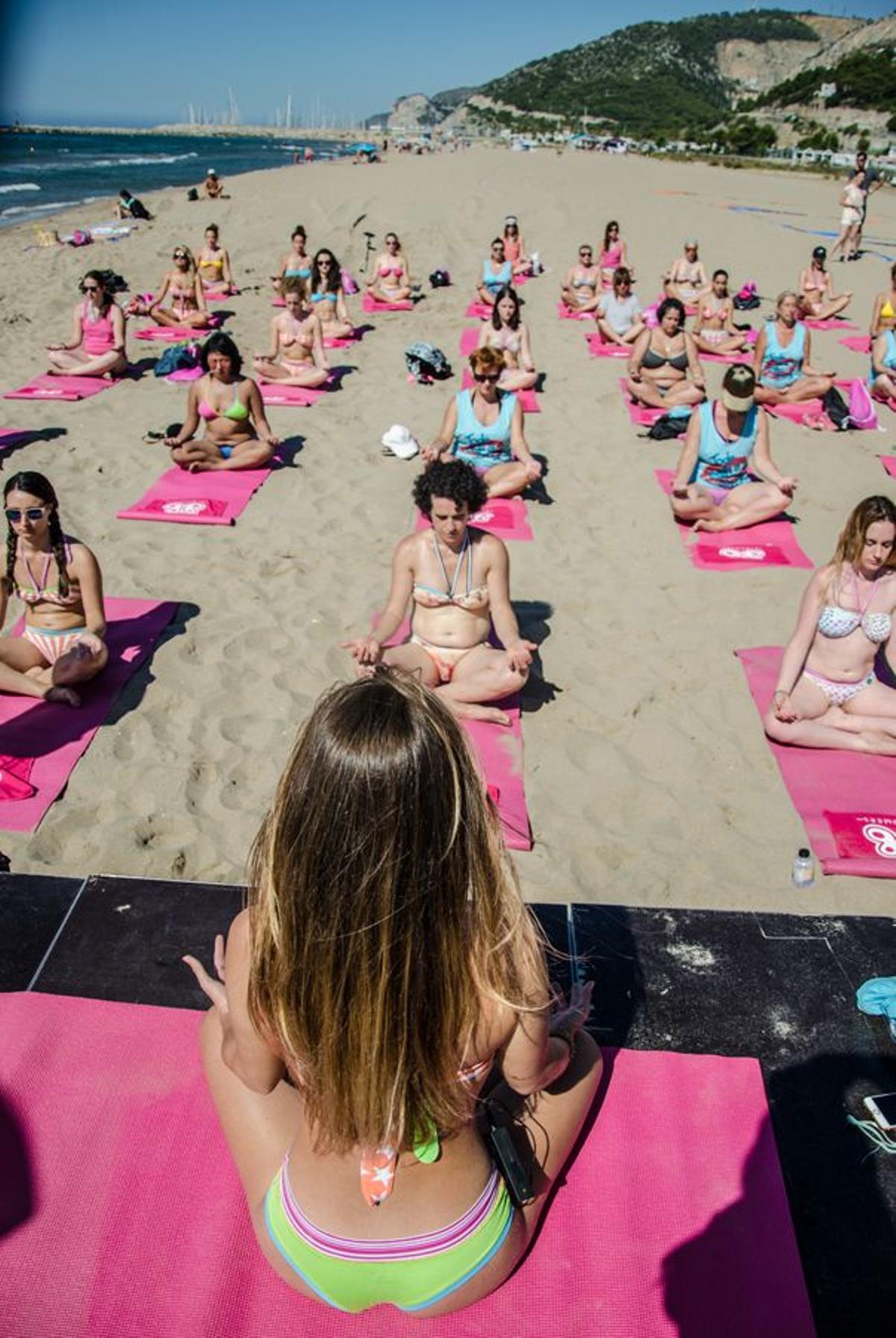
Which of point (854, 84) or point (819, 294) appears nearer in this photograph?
point (819, 294)

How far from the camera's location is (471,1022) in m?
1.58

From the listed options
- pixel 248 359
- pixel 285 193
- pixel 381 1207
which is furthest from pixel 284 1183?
pixel 285 193

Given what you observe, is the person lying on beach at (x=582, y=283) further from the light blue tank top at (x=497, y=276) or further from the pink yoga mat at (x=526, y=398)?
the pink yoga mat at (x=526, y=398)

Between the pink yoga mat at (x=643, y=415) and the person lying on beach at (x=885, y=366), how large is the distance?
2.32 m

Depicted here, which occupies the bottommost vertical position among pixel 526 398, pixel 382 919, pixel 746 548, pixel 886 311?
pixel 746 548

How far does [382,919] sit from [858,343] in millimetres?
11865

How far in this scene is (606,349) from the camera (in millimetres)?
10727

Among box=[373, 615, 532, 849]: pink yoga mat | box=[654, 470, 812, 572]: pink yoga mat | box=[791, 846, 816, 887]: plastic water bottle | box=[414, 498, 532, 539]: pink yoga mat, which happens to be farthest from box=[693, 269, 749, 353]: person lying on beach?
box=[791, 846, 816, 887]: plastic water bottle

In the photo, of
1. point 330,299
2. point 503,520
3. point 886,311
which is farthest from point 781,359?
point 330,299

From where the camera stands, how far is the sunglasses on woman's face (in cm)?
404


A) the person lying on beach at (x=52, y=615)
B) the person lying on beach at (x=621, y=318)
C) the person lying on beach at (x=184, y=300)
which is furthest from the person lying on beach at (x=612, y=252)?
the person lying on beach at (x=52, y=615)

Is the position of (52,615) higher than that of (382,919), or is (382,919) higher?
(382,919)

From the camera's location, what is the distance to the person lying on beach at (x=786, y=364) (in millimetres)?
8586

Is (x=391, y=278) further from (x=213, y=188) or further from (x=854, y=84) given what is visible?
(x=854, y=84)
